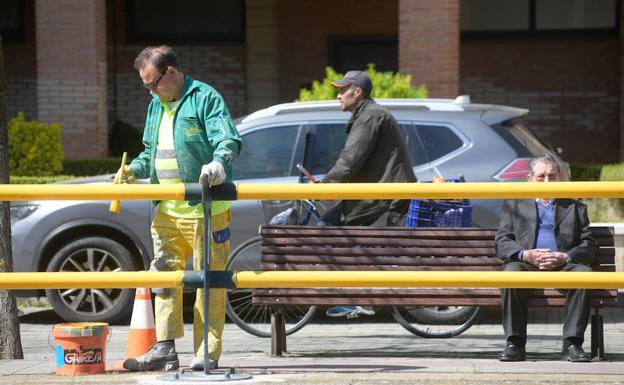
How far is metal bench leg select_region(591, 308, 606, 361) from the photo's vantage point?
7.27 meters

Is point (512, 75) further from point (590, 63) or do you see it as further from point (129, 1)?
point (129, 1)

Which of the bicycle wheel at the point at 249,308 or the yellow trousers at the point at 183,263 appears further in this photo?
the bicycle wheel at the point at 249,308

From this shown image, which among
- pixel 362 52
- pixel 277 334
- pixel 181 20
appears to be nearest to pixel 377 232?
pixel 277 334

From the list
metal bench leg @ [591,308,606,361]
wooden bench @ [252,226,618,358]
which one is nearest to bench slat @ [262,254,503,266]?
wooden bench @ [252,226,618,358]

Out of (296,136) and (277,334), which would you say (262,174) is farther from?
(277,334)

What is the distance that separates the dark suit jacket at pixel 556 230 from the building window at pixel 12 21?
14.1m

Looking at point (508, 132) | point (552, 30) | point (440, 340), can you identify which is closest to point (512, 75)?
point (552, 30)

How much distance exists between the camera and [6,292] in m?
7.47

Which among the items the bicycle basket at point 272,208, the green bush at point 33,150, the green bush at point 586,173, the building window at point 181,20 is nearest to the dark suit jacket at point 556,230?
the bicycle basket at point 272,208

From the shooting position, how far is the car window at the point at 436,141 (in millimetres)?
9961

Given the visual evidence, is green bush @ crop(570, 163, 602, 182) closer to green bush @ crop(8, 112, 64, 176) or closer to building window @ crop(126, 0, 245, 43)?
green bush @ crop(8, 112, 64, 176)

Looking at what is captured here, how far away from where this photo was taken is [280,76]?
20.0m

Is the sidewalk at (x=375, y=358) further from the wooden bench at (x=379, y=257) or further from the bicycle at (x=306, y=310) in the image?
the wooden bench at (x=379, y=257)

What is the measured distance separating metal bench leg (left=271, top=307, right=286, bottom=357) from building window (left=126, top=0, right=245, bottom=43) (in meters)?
12.9
